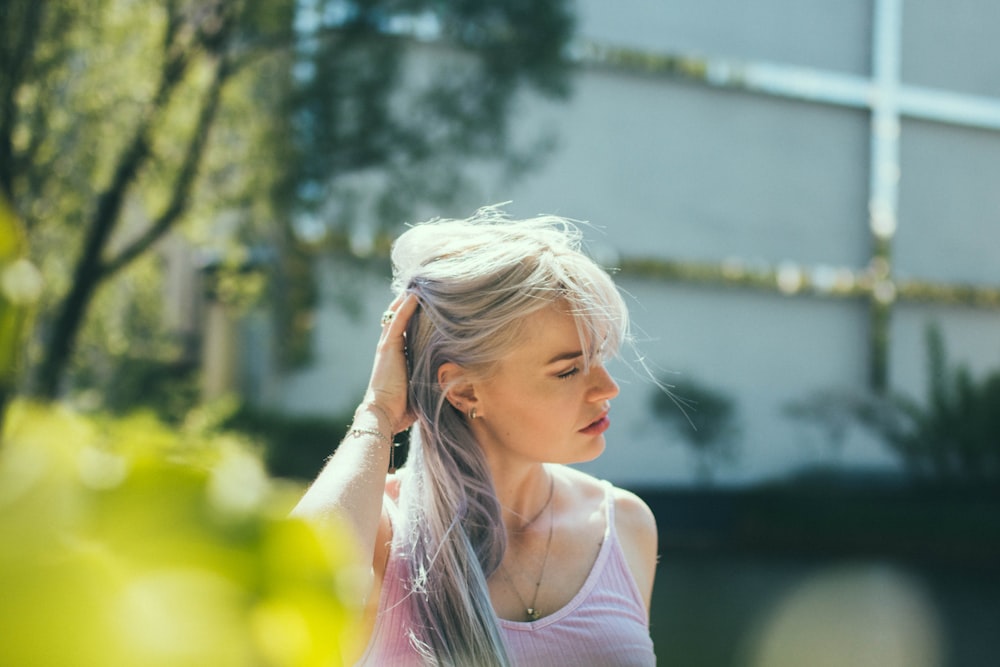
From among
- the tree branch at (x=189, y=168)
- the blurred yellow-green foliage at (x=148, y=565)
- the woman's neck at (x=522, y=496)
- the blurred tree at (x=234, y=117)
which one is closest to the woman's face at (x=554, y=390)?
the woman's neck at (x=522, y=496)

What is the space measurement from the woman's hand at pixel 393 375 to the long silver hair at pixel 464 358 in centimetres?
2

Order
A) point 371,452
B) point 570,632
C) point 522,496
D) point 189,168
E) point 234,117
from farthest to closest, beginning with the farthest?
point 234,117 < point 189,168 < point 522,496 < point 570,632 < point 371,452

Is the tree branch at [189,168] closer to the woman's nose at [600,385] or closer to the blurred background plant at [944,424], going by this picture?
the woman's nose at [600,385]

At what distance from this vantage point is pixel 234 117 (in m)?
10.8

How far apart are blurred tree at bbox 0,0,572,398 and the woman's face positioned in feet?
25.2

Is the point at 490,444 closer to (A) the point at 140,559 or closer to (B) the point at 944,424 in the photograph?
(A) the point at 140,559

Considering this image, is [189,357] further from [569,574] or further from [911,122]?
[569,574]

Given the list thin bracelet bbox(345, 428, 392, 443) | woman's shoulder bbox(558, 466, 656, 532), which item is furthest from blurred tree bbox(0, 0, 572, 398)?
thin bracelet bbox(345, 428, 392, 443)

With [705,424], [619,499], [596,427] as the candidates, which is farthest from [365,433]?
[705,424]

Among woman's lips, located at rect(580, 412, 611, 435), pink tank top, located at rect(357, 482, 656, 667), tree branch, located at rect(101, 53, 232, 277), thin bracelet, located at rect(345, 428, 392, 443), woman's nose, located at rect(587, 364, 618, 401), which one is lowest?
pink tank top, located at rect(357, 482, 656, 667)

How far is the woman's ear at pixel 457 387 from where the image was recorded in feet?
6.91

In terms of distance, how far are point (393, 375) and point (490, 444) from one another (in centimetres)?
29

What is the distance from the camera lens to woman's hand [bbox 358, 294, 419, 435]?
6.69ft

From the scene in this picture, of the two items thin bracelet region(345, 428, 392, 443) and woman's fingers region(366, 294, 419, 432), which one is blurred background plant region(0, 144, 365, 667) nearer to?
thin bracelet region(345, 428, 392, 443)
